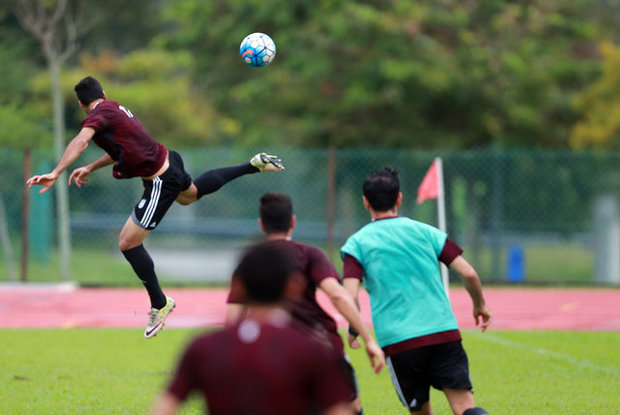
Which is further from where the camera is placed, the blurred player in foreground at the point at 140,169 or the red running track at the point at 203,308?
the red running track at the point at 203,308

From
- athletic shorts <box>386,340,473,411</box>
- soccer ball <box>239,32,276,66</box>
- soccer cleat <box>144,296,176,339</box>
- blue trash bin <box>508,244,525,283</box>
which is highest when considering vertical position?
soccer ball <box>239,32,276,66</box>

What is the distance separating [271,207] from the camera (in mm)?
4855

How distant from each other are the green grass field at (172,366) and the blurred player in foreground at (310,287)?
7.76 feet

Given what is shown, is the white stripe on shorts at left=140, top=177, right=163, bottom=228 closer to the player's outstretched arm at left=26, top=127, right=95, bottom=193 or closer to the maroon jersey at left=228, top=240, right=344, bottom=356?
the player's outstretched arm at left=26, top=127, right=95, bottom=193

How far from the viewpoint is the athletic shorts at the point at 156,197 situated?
761 centimetres

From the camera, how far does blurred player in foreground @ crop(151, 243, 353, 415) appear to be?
307 cm

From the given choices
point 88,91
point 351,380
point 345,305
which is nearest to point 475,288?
point 351,380

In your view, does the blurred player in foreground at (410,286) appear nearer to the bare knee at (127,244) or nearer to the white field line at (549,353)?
the bare knee at (127,244)

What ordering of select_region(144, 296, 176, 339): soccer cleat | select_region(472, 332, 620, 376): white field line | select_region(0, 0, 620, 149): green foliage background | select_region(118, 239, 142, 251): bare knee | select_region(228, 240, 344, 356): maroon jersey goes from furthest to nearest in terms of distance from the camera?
select_region(0, 0, 620, 149): green foliage background, select_region(472, 332, 620, 376): white field line, select_region(144, 296, 176, 339): soccer cleat, select_region(118, 239, 142, 251): bare knee, select_region(228, 240, 344, 356): maroon jersey

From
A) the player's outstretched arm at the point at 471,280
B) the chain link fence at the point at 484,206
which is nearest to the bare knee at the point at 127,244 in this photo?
the player's outstretched arm at the point at 471,280

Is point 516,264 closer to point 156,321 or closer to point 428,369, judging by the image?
point 156,321

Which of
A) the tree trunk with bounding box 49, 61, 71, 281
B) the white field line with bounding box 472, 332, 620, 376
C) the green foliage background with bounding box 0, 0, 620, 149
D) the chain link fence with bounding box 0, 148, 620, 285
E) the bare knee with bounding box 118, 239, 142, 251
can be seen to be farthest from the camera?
the green foliage background with bounding box 0, 0, 620, 149

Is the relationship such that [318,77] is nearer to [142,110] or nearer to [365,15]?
[365,15]

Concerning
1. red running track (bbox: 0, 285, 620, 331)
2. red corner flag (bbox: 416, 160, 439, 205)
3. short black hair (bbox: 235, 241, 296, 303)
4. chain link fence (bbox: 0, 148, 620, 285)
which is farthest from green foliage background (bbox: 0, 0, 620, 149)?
short black hair (bbox: 235, 241, 296, 303)
